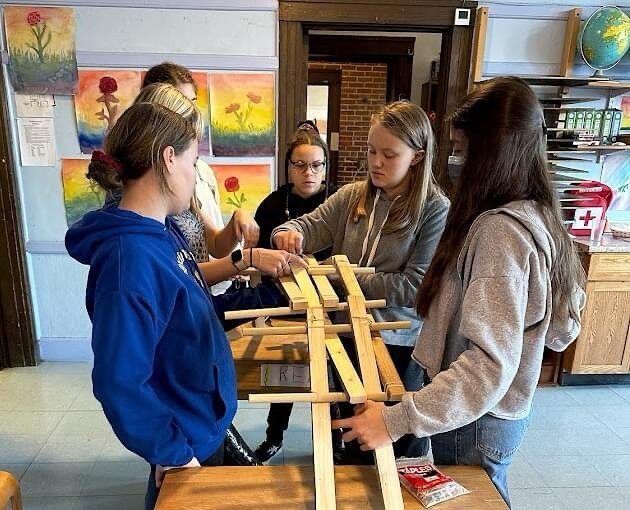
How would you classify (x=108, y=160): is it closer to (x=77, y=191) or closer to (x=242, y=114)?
(x=242, y=114)

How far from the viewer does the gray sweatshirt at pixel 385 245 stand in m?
1.50

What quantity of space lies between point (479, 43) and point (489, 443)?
2.44m

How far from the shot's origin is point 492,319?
2.96ft

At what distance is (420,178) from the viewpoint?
154 cm

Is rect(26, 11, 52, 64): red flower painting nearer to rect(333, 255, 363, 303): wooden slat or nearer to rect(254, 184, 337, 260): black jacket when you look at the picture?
rect(254, 184, 337, 260): black jacket

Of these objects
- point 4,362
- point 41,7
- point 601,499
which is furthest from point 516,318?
point 4,362

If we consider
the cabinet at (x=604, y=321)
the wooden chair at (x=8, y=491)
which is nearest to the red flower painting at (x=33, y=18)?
the wooden chair at (x=8, y=491)

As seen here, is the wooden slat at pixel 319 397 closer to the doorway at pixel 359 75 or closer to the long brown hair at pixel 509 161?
the long brown hair at pixel 509 161

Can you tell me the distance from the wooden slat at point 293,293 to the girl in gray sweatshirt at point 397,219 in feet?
0.67

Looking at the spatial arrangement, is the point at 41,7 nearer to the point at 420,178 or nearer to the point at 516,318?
the point at 420,178

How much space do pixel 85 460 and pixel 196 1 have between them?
2.33m

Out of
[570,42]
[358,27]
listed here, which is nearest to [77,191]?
[358,27]

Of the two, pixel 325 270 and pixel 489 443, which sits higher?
pixel 325 270

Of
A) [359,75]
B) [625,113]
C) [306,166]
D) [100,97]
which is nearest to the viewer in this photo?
[306,166]
